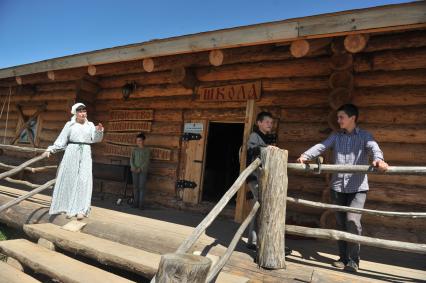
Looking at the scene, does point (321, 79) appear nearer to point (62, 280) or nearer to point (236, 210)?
point (236, 210)

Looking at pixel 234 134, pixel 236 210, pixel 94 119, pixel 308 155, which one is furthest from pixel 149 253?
pixel 234 134

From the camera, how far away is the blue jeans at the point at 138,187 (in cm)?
722

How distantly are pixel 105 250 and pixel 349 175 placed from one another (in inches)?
107

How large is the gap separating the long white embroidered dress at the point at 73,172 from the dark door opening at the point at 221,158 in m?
A: 4.74

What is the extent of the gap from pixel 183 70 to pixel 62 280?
423cm

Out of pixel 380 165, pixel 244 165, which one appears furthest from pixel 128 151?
pixel 380 165

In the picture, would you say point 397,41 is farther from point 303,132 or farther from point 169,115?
point 169,115

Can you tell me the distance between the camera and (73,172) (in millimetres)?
5387

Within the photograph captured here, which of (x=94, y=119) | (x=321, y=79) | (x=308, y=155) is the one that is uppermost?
(x=321, y=79)

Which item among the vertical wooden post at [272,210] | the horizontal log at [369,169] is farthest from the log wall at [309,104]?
the vertical wooden post at [272,210]

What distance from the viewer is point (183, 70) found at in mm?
6641

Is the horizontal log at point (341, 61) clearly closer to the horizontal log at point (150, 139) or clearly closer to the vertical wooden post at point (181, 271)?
the horizontal log at point (150, 139)

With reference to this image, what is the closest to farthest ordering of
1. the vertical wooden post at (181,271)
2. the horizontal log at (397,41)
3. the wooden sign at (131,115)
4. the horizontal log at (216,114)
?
the vertical wooden post at (181,271), the horizontal log at (397,41), the horizontal log at (216,114), the wooden sign at (131,115)

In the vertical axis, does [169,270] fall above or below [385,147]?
below
